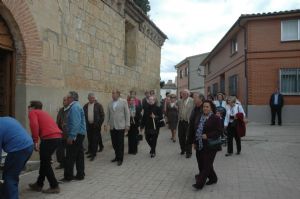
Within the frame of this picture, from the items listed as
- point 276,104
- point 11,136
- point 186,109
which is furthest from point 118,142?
point 276,104

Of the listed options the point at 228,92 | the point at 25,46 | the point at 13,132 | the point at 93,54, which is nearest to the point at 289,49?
the point at 228,92

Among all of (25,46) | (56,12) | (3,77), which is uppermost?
(56,12)

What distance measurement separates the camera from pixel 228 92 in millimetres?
26359

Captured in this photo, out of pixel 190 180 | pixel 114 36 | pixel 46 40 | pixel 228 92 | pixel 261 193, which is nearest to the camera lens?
pixel 261 193

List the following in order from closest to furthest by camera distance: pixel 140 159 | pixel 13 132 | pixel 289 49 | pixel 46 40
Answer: pixel 13 132 < pixel 46 40 < pixel 140 159 < pixel 289 49

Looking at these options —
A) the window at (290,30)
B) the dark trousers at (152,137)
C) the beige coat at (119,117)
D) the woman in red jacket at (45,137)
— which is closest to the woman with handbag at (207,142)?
the woman in red jacket at (45,137)

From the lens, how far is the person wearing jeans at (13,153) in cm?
534

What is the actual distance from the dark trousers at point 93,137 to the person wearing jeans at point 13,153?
4.72 m

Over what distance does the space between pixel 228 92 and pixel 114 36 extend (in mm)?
13600

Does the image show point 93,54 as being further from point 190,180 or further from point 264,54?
point 264,54

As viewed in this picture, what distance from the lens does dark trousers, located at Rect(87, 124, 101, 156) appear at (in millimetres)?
10327

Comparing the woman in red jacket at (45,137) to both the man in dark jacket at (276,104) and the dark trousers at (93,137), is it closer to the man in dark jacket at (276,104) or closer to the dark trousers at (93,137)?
the dark trousers at (93,137)

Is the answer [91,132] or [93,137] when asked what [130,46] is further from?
[93,137]

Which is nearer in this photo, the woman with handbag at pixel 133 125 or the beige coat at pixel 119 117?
the beige coat at pixel 119 117
